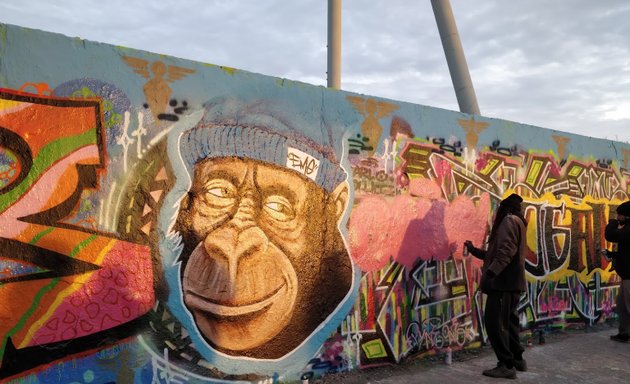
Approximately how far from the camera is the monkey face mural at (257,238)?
13.3 feet

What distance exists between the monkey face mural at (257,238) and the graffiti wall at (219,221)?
0.01m

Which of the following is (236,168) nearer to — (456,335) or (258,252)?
(258,252)

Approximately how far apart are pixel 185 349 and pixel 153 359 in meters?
0.24

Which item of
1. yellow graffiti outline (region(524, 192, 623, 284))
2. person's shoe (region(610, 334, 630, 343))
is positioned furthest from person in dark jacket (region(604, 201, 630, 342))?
yellow graffiti outline (region(524, 192, 623, 284))

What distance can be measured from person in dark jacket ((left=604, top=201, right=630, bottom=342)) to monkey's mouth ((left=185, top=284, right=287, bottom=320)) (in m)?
4.79

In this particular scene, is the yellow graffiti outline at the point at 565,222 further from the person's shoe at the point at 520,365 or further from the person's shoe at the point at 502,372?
the person's shoe at the point at 502,372

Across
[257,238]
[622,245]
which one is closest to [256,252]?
[257,238]

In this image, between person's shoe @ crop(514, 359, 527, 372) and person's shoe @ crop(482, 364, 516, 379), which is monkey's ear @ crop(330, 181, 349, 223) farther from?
person's shoe @ crop(514, 359, 527, 372)

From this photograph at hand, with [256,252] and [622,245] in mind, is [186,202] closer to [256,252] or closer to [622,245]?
[256,252]

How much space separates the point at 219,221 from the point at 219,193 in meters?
0.21

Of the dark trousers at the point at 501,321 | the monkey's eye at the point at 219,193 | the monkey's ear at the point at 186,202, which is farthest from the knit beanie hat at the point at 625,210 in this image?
the monkey's ear at the point at 186,202

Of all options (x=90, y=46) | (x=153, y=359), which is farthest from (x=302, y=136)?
(x=153, y=359)

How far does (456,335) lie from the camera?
5914mm

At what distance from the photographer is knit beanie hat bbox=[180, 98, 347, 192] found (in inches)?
161
